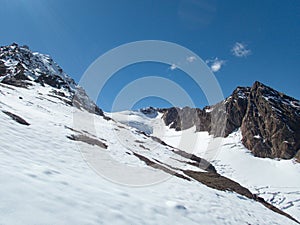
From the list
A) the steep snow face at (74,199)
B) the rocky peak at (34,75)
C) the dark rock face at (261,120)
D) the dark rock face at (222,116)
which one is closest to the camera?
the steep snow face at (74,199)

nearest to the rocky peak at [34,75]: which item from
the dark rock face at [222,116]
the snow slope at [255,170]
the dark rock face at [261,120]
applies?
the snow slope at [255,170]

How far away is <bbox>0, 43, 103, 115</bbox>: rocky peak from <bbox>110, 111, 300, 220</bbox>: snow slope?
1897 inches

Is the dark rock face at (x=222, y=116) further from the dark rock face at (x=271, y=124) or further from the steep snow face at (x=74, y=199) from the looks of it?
the steep snow face at (x=74, y=199)

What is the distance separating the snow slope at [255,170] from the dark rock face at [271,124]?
579 cm

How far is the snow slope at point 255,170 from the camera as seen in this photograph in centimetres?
6231

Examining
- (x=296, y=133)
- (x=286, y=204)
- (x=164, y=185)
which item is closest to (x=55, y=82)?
(x=286, y=204)

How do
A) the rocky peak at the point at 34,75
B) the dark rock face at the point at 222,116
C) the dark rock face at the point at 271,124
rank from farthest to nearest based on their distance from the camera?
the dark rock face at the point at 222,116 → the dark rock face at the point at 271,124 → the rocky peak at the point at 34,75

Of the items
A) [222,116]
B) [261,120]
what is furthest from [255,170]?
[222,116]

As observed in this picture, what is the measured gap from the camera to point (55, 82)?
9631 cm

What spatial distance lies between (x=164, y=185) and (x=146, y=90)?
16874 millimetres

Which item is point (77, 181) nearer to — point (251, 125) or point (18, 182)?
point (18, 182)

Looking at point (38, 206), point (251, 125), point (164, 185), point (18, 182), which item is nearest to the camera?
point (38, 206)

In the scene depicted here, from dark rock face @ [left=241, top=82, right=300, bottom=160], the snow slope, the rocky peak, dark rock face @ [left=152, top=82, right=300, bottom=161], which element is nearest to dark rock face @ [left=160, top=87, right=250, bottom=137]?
dark rock face @ [left=152, top=82, right=300, bottom=161]

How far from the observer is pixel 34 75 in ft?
307
